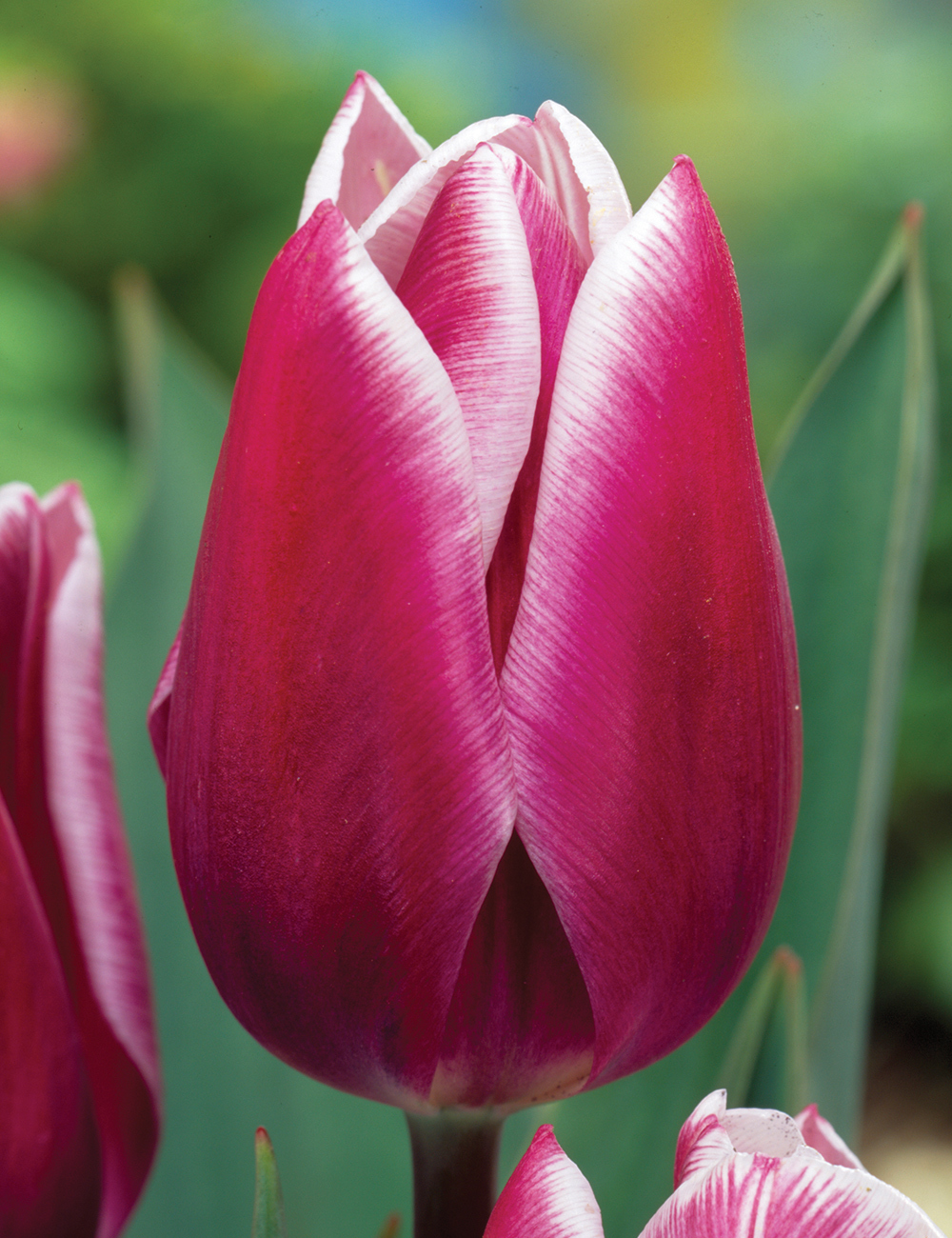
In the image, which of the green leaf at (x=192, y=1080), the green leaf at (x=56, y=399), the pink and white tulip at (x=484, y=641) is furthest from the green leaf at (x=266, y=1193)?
the green leaf at (x=56, y=399)

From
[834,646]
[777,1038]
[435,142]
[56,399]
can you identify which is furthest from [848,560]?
[56,399]

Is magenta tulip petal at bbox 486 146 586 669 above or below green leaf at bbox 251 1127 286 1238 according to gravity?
above

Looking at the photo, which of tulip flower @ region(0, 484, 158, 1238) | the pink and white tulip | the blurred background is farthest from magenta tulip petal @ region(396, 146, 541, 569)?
the blurred background

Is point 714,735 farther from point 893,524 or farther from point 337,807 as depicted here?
point 893,524

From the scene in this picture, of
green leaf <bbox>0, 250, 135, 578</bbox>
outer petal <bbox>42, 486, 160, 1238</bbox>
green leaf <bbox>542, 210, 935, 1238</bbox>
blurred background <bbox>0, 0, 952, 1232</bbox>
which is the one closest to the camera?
outer petal <bbox>42, 486, 160, 1238</bbox>

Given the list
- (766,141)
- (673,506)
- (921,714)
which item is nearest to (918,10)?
(766,141)

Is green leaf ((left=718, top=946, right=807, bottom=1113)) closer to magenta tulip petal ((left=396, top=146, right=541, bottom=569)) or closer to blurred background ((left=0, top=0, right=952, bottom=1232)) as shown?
magenta tulip petal ((left=396, top=146, right=541, bottom=569))

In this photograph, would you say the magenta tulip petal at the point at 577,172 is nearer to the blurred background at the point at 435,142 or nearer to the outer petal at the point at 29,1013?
the outer petal at the point at 29,1013
